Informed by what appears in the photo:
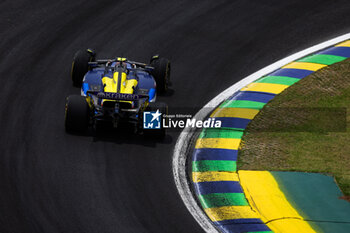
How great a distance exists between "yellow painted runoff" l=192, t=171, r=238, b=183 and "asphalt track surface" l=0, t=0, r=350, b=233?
65 cm

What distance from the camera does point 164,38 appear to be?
23.1 m

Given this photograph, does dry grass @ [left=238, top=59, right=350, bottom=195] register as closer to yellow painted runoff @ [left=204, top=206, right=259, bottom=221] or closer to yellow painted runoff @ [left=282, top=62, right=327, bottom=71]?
yellow painted runoff @ [left=282, top=62, right=327, bottom=71]

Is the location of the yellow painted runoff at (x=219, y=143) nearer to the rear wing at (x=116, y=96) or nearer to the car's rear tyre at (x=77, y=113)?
the rear wing at (x=116, y=96)

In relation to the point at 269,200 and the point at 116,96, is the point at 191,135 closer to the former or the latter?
the point at 116,96

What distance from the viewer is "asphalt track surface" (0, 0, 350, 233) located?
14891mm

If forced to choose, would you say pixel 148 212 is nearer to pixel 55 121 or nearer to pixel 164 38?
pixel 55 121

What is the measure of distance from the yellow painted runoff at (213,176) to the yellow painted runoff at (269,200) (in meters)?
0.18

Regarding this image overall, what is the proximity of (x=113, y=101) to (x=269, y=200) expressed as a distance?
449 cm

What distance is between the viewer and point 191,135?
18.4 m

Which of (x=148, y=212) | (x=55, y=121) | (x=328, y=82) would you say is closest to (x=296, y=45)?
(x=328, y=82)

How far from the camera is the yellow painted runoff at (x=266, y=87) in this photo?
20.6 meters

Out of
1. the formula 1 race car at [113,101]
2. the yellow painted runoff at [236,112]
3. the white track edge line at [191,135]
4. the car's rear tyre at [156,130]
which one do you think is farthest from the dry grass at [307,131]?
the formula 1 race car at [113,101]

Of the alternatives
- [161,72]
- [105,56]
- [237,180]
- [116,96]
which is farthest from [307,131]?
[105,56]

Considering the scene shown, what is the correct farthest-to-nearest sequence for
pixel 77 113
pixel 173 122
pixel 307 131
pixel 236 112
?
pixel 236 112 < pixel 173 122 < pixel 307 131 < pixel 77 113
